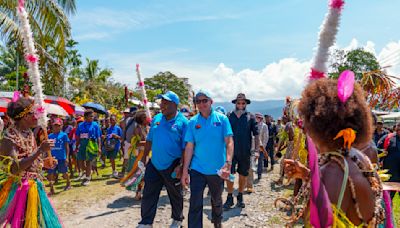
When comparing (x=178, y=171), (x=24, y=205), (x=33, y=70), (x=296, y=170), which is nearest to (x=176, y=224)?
(x=178, y=171)

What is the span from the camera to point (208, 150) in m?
4.64

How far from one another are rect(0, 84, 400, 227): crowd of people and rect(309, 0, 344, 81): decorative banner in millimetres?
79

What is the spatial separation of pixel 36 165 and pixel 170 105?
198cm

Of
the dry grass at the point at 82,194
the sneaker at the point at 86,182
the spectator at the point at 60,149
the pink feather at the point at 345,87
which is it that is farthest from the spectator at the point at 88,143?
the pink feather at the point at 345,87

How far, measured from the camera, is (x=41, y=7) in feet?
36.2

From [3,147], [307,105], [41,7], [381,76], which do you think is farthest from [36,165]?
[41,7]

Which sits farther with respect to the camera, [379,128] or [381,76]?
[379,128]

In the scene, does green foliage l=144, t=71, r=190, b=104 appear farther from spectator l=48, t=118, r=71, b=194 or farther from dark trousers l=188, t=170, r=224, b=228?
dark trousers l=188, t=170, r=224, b=228

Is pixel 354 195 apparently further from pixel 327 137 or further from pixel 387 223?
pixel 387 223

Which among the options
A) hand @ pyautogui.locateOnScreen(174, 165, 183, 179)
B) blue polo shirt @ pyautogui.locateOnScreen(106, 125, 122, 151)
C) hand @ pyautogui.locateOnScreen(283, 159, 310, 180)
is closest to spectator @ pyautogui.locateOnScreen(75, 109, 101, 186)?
blue polo shirt @ pyautogui.locateOnScreen(106, 125, 122, 151)

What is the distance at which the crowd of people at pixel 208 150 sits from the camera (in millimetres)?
1848

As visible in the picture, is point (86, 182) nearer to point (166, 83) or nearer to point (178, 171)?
point (178, 171)

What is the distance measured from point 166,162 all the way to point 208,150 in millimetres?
704

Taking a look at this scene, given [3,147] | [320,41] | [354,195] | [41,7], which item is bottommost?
[354,195]
